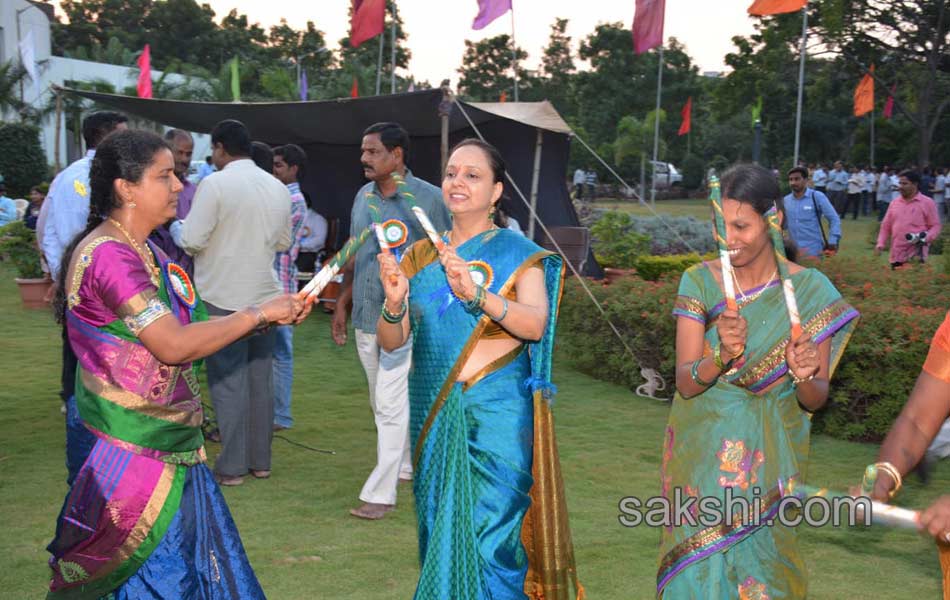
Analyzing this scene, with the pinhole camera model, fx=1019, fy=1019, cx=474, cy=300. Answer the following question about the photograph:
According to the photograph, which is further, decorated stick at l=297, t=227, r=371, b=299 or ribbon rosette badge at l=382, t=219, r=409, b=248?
ribbon rosette badge at l=382, t=219, r=409, b=248

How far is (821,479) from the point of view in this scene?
20.7 ft

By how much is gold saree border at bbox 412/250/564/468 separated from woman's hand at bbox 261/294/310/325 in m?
0.66

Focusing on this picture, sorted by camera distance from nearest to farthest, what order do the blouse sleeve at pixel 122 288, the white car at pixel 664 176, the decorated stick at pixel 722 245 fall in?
the decorated stick at pixel 722 245 → the blouse sleeve at pixel 122 288 → the white car at pixel 664 176

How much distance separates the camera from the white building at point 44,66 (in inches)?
1299

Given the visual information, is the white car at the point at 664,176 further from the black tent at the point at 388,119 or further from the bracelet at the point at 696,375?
the bracelet at the point at 696,375

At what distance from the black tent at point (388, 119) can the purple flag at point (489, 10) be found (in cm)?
148

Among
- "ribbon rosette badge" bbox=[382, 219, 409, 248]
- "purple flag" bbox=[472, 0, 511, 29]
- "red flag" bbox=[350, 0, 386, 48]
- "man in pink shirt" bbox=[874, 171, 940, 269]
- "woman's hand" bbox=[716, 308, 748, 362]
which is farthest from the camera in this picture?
"red flag" bbox=[350, 0, 386, 48]

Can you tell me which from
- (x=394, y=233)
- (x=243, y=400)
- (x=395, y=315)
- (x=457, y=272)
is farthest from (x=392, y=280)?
(x=243, y=400)

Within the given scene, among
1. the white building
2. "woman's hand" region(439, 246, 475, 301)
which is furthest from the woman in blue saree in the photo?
the white building

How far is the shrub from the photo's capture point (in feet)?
87.1

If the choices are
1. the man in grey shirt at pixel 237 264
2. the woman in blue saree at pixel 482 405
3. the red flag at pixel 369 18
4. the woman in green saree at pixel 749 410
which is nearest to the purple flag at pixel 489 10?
the red flag at pixel 369 18

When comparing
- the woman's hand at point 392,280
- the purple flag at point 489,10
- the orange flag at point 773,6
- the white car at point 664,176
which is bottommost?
the woman's hand at point 392,280

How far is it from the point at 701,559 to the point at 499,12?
10511 millimetres

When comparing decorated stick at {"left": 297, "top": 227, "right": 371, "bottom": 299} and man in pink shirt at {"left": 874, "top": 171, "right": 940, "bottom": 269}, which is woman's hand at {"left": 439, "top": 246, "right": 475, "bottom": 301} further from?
man in pink shirt at {"left": 874, "top": 171, "right": 940, "bottom": 269}
